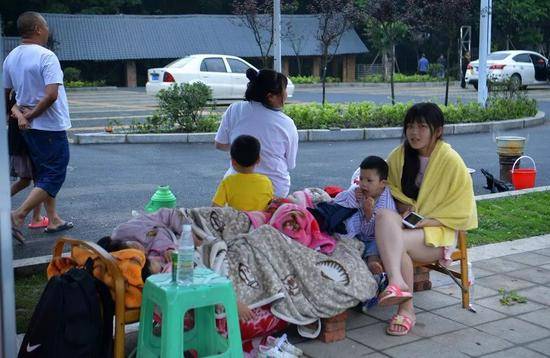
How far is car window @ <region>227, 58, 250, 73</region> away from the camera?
2228 cm

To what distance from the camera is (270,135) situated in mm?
5609

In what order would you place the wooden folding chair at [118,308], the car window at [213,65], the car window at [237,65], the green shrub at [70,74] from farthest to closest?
1. the green shrub at [70,74]
2. the car window at [237,65]
3. the car window at [213,65]
4. the wooden folding chair at [118,308]

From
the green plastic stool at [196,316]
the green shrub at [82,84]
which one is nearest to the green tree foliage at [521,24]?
the green shrub at [82,84]

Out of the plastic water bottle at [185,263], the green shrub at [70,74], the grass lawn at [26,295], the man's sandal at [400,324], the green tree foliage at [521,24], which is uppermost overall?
the green tree foliage at [521,24]

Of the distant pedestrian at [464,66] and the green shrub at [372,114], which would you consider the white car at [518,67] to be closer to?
the distant pedestrian at [464,66]

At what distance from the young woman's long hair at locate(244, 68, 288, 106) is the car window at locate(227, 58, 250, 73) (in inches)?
656

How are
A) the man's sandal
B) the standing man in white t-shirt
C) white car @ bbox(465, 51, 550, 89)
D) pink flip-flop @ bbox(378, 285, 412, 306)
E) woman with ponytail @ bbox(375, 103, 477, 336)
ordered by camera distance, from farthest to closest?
white car @ bbox(465, 51, 550, 89) → the standing man in white t-shirt → woman with ponytail @ bbox(375, 103, 477, 336) → the man's sandal → pink flip-flop @ bbox(378, 285, 412, 306)

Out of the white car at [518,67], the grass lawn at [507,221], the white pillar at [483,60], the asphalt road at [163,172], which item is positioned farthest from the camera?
the white car at [518,67]

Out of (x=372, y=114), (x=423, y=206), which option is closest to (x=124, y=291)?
(x=423, y=206)

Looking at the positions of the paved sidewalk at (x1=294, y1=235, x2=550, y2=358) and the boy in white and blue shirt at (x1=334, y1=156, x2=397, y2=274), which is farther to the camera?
the boy in white and blue shirt at (x1=334, y1=156, x2=397, y2=274)

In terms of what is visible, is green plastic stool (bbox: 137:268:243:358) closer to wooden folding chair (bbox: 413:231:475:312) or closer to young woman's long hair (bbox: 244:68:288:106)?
wooden folding chair (bbox: 413:231:475:312)

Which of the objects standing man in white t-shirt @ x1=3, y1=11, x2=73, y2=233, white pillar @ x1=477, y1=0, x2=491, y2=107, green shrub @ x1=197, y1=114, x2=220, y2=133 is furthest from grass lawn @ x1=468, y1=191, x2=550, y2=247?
white pillar @ x1=477, y1=0, x2=491, y2=107

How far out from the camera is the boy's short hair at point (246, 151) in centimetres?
496

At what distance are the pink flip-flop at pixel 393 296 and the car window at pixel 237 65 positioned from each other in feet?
59.6
